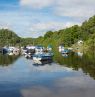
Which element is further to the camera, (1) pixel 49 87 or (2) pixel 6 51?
(2) pixel 6 51

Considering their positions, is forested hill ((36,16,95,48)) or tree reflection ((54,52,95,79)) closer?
tree reflection ((54,52,95,79))

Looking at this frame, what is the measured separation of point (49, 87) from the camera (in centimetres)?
5006

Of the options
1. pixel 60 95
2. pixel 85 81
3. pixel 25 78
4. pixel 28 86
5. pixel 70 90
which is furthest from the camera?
pixel 25 78

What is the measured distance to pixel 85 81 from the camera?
56.0 m

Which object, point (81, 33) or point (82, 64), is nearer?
point (82, 64)

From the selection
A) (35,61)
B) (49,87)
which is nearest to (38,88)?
(49,87)

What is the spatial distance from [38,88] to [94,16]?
13635 centimetres

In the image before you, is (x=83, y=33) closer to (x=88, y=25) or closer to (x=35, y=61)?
(x=88, y=25)

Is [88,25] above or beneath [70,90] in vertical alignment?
above

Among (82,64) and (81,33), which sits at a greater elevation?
(81,33)

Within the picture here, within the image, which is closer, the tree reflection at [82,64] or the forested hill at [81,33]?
the tree reflection at [82,64]

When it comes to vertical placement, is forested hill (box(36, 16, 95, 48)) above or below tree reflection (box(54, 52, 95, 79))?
above

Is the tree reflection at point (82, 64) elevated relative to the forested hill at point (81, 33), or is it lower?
lower

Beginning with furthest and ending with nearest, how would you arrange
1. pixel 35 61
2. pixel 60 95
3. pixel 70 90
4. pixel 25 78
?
pixel 35 61 < pixel 25 78 < pixel 70 90 < pixel 60 95
